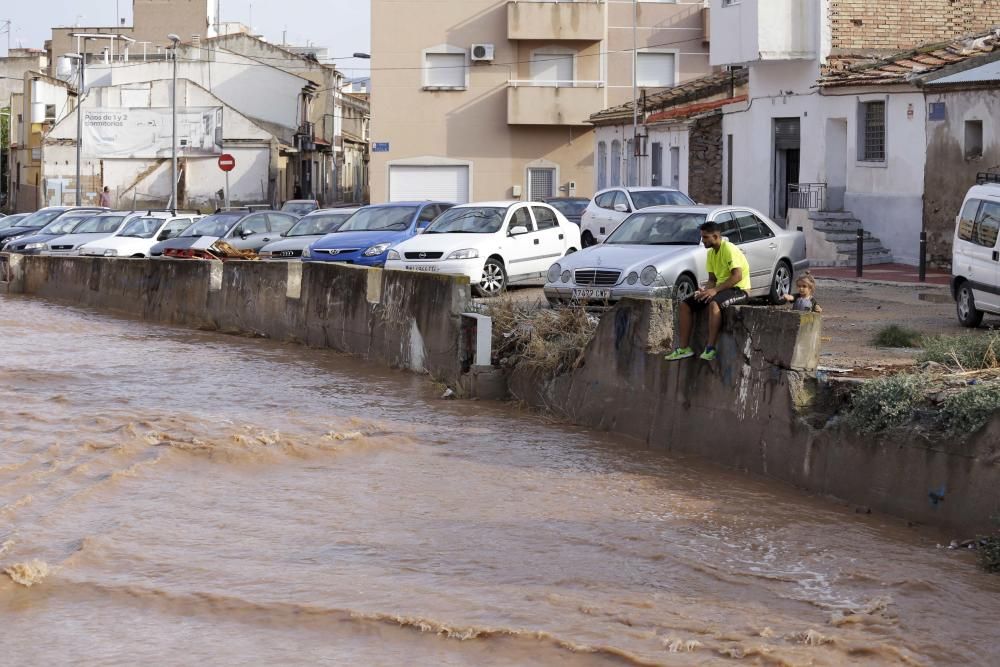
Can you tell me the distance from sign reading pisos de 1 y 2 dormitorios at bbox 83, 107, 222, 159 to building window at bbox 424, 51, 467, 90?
1254cm

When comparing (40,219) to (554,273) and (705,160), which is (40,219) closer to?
(705,160)

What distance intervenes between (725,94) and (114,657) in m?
36.2

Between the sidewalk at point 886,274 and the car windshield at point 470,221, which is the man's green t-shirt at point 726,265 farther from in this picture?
the sidewalk at point 886,274

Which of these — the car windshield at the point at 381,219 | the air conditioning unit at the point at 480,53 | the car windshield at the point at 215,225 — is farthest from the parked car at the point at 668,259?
the air conditioning unit at the point at 480,53

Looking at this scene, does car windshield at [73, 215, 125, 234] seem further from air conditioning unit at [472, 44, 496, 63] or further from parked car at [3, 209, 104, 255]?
air conditioning unit at [472, 44, 496, 63]

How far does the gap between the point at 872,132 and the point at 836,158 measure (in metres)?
1.47

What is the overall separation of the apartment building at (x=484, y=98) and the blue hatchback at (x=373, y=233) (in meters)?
26.4

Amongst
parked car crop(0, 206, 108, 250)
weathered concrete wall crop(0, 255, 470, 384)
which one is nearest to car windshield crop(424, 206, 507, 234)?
weathered concrete wall crop(0, 255, 470, 384)

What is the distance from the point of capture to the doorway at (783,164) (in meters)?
34.6

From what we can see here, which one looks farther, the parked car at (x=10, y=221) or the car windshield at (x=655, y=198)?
the parked car at (x=10, y=221)

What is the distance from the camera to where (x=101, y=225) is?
34.5 meters

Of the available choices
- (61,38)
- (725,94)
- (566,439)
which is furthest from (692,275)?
(61,38)

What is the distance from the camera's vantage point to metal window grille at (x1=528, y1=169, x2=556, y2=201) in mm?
53625

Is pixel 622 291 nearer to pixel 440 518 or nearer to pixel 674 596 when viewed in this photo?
pixel 440 518
